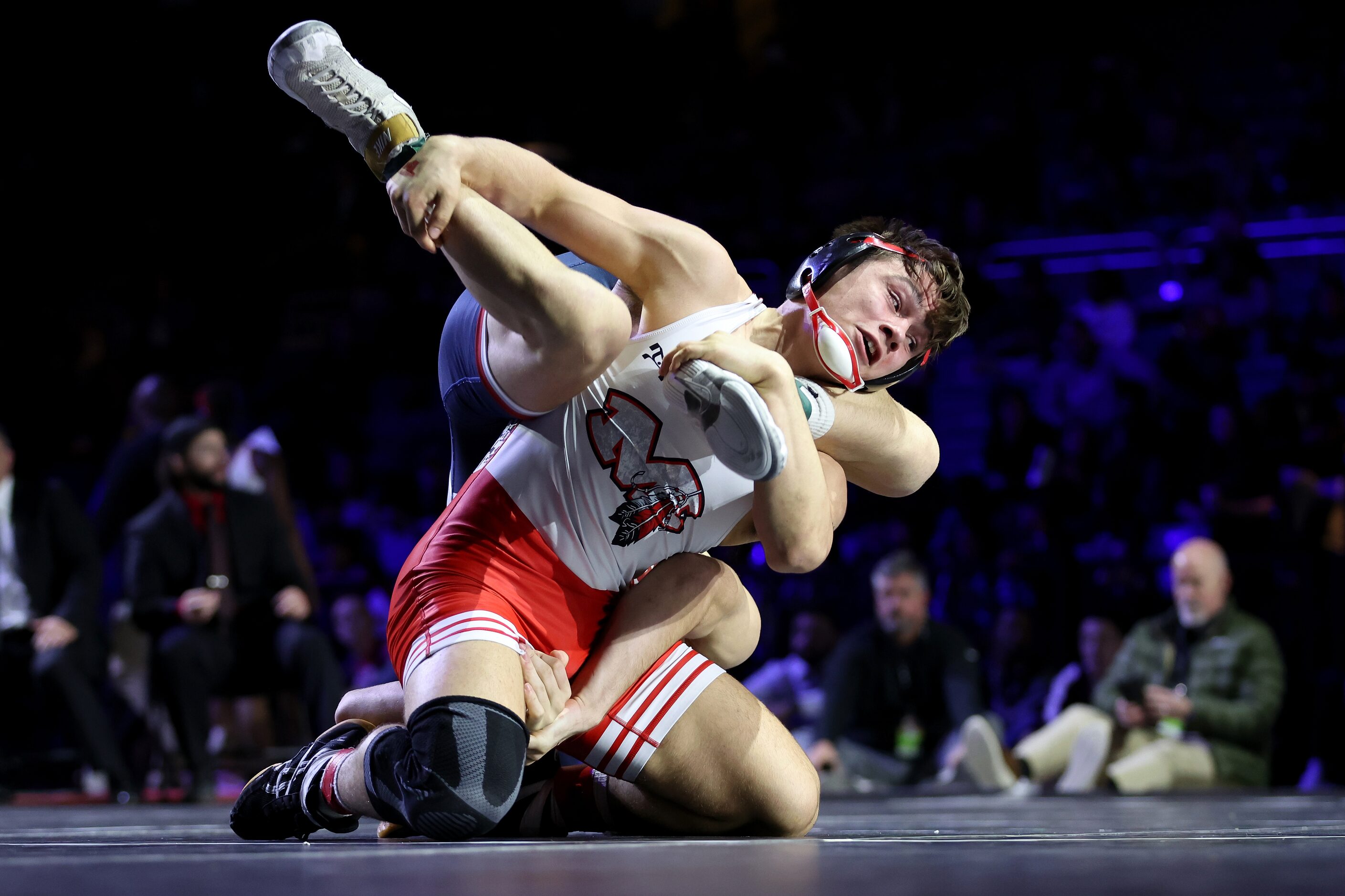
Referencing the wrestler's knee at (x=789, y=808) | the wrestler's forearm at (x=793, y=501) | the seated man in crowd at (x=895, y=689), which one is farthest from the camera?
the seated man in crowd at (x=895, y=689)

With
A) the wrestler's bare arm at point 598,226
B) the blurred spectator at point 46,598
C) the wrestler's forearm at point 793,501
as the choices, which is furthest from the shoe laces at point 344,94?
the blurred spectator at point 46,598

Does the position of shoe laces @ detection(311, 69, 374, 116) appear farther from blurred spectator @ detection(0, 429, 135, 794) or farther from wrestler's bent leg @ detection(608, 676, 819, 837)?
blurred spectator @ detection(0, 429, 135, 794)

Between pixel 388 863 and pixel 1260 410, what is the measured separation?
215 inches

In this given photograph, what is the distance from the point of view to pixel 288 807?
2104 mm

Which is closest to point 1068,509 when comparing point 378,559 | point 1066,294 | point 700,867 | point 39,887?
point 1066,294

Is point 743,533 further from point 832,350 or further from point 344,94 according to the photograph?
point 344,94

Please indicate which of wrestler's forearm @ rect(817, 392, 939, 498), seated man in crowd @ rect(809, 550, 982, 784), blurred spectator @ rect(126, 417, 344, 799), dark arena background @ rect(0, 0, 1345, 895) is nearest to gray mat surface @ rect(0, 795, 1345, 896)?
dark arena background @ rect(0, 0, 1345, 895)

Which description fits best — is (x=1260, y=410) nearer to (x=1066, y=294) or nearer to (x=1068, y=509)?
(x=1068, y=509)

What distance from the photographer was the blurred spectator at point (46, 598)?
15.8 ft

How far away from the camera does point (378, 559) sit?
753cm

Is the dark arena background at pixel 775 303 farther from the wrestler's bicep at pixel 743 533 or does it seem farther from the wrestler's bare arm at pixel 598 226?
the wrestler's bare arm at pixel 598 226

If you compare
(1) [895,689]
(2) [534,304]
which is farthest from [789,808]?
(1) [895,689]

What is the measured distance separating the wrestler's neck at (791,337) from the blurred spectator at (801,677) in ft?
11.8

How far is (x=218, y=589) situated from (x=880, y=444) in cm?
320
